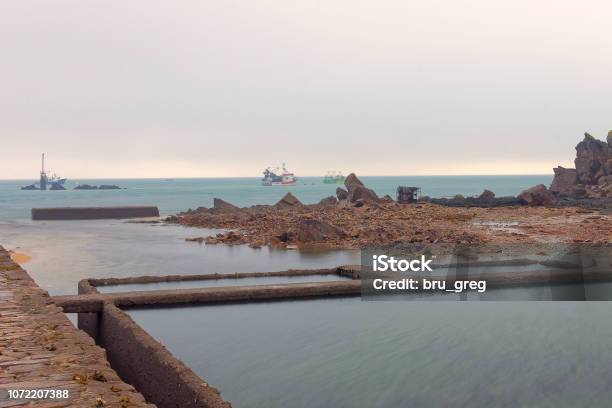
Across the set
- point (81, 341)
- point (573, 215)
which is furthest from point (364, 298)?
point (573, 215)

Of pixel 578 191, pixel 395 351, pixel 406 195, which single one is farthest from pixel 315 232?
pixel 578 191

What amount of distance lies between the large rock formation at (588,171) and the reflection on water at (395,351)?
81.4 meters

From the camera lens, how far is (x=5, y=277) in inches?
802

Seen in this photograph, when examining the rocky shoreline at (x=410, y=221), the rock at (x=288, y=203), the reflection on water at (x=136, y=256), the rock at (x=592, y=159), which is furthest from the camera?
the rock at (x=592, y=159)

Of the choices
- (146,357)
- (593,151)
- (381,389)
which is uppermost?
(593,151)

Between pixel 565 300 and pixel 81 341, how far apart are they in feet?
60.9

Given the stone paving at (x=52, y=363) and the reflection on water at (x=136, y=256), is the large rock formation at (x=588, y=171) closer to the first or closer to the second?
the reflection on water at (x=136, y=256)

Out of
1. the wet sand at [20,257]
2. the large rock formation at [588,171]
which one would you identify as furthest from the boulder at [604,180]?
the wet sand at [20,257]

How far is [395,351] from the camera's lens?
1797 centimetres

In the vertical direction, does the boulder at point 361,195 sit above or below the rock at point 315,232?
above

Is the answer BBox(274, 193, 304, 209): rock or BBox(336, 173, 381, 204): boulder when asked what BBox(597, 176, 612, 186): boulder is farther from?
BBox(274, 193, 304, 209): rock

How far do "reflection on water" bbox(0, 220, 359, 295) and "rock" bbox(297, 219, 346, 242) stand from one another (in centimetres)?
367

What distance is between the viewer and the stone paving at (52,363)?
904cm

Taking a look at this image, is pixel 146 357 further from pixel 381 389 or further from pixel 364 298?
pixel 364 298
